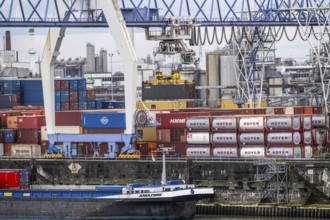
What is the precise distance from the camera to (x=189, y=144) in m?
79.8

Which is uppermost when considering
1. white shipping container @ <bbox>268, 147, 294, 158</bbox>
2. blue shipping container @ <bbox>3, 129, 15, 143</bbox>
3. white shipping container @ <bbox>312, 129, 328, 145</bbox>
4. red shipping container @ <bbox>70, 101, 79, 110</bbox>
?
red shipping container @ <bbox>70, 101, 79, 110</bbox>

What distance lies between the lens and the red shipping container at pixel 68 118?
281 feet

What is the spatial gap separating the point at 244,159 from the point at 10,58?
96561 mm

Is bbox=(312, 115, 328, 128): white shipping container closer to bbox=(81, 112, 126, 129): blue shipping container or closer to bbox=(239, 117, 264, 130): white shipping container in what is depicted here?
bbox=(239, 117, 264, 130): white shipping container

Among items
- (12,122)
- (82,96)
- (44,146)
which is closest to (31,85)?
(82,96)

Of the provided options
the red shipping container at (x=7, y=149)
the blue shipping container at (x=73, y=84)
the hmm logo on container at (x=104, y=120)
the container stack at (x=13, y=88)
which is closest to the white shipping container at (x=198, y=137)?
the hmm logo on container at (x=104, y=120)

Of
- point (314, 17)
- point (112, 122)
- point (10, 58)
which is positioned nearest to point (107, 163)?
point (112, 122)

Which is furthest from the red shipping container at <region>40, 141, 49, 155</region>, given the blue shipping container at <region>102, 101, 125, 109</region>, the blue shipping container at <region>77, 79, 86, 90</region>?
the blue shipping container at <region>102, 101, 125, 109</region>

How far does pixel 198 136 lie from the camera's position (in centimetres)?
7906

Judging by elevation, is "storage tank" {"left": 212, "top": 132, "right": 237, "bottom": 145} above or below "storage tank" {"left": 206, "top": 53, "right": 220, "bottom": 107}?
below

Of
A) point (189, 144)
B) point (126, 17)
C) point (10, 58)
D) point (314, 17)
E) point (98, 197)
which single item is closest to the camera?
point (98, 197)

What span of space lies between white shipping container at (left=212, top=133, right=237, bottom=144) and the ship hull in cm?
757

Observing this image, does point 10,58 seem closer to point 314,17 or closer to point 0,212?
point 314,17

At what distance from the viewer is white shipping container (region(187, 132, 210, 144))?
78875mm
